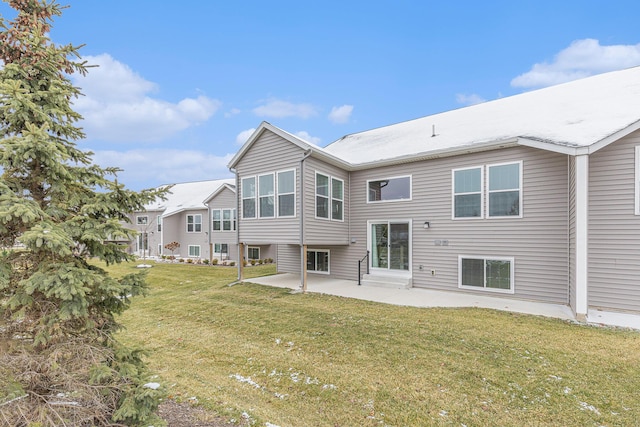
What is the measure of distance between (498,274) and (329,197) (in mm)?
5885

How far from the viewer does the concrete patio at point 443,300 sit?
6.48 metres

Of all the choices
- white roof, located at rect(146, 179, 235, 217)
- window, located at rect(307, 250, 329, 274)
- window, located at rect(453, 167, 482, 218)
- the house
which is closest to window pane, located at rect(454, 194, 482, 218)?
window, located at rect(453, 167, 482, 218)

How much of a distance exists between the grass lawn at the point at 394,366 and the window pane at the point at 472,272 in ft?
6.87

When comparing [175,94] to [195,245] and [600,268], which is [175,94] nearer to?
[195,245]

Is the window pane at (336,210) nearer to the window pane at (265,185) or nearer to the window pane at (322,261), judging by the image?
the window pane at (322,261)

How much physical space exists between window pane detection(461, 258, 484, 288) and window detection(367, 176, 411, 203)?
284cm

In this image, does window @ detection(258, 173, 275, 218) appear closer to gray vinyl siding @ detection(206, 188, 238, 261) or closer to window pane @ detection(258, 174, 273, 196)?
window pane @ detection(258, 174, 273, 196)

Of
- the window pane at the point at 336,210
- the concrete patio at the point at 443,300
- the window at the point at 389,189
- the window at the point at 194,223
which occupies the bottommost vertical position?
the concrete patio at the point at 443,300

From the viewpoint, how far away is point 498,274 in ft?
28.2

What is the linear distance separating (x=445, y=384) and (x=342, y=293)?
5.42 metres

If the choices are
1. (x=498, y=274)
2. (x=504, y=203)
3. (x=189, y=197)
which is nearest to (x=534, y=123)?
(x=504, y=203)

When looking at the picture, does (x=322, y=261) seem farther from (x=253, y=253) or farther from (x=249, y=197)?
(x=253, y=253)

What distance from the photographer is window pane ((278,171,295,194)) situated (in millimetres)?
9734

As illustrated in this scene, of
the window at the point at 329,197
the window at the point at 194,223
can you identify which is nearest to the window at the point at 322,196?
the window at the point at 329,197
